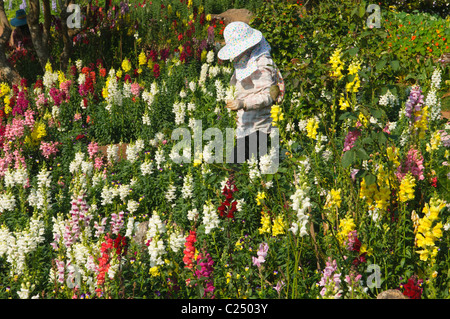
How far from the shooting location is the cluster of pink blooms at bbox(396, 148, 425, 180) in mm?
3214

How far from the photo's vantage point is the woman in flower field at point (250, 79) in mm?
4508

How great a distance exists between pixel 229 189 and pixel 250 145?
1300mm

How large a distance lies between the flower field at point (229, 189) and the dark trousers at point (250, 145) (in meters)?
0.27

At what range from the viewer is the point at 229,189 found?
3.52m

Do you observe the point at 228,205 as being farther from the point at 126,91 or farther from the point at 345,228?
the point at 126,91

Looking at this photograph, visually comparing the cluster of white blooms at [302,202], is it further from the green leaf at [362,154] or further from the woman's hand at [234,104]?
the woman's hand at [234,104]

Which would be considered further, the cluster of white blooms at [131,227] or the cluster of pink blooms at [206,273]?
the cluster of white blooms at [131,227]

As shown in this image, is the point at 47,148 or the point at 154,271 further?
the point at 47,148

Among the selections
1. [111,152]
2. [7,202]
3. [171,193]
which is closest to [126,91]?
[111,152]

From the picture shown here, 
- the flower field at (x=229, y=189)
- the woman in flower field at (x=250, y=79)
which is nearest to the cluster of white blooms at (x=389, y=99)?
the flower field at (x=229, y=189)

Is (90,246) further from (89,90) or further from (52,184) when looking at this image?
(89,90)

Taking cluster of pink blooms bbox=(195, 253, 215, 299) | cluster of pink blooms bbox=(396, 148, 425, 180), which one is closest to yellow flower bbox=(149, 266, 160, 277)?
cluster of pink blooms bbox=(195, 253, 215, 299)

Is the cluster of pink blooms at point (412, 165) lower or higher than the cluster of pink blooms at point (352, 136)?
lower

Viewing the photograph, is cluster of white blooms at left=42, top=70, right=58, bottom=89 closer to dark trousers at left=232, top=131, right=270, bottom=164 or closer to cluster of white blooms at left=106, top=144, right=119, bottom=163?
cluster of white blooms at left=106, top=144, right=119, bottom=163
